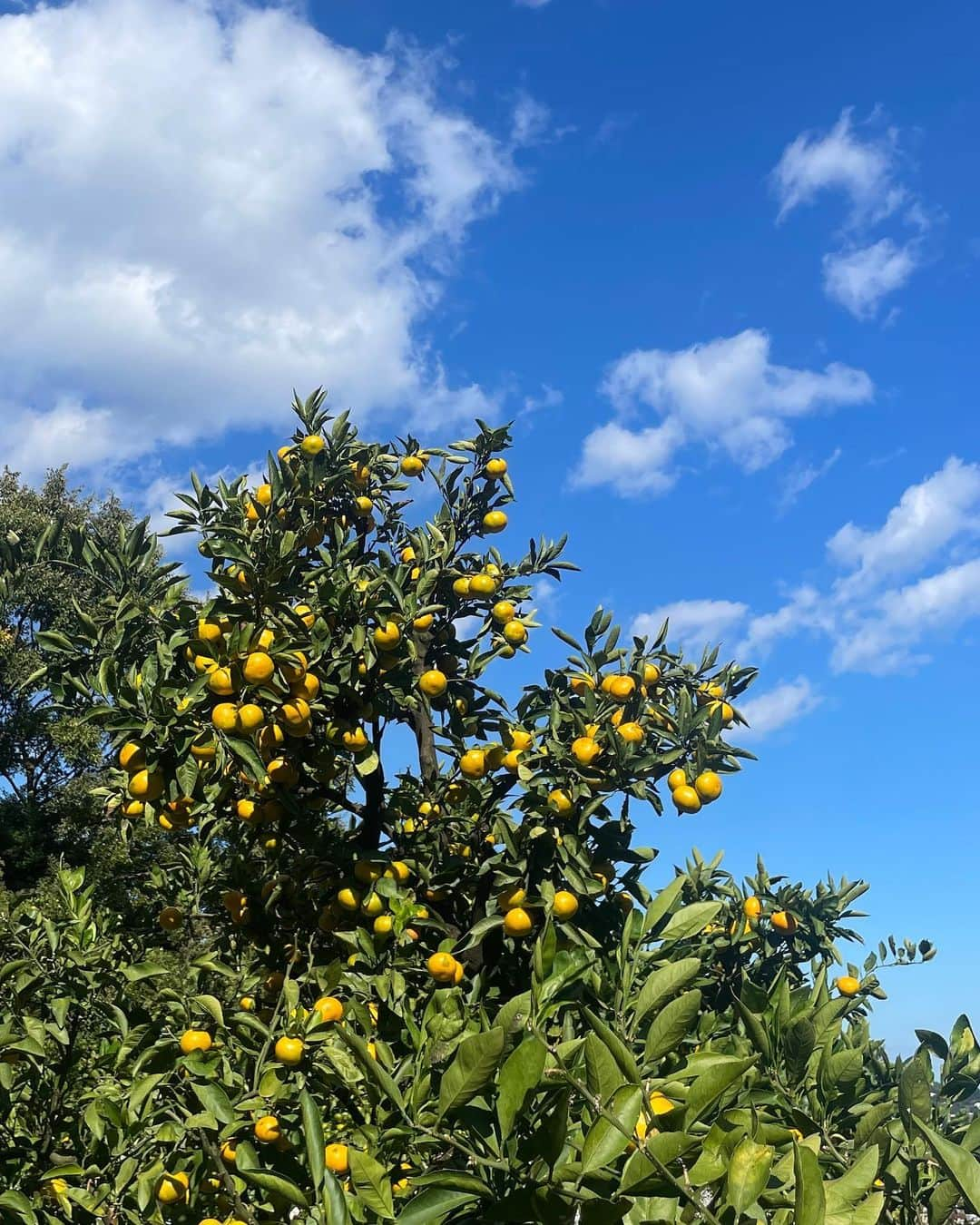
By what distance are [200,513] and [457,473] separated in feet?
3.68

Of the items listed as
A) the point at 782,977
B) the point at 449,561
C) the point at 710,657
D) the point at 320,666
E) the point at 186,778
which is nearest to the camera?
the point at 782,977

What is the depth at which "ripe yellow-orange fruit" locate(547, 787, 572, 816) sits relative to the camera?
10.5 feet

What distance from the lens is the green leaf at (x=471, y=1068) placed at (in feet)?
4.08

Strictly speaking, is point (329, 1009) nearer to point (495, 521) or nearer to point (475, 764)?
point (475, 764)

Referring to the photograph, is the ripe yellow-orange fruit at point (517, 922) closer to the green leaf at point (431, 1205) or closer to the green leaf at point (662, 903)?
the green leaf at point (662, 903)

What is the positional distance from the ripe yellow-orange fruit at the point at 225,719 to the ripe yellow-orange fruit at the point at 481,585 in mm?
1198

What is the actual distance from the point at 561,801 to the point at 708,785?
0.55 m

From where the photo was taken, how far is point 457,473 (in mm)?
4445

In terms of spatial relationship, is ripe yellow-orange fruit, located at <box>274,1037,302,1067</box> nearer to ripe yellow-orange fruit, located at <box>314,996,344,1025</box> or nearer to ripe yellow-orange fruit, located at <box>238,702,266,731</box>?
ripe yellow-orange fruit, located at <box>314,996,344,1025</box>

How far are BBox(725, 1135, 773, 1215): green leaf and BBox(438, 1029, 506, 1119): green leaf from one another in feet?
0.99

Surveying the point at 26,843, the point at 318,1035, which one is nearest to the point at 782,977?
the point at 318,1035

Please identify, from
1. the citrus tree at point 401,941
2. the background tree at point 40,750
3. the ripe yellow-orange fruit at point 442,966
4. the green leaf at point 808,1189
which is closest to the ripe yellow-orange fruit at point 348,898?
the citrus tree at point 401,941

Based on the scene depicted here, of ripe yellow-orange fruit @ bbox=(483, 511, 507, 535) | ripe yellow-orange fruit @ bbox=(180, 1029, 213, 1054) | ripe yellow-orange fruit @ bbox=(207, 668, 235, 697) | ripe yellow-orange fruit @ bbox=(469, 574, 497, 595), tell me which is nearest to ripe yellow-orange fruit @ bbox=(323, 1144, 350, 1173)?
ripe yellow-orange fruit @ bbox=(180, 1029, 213, 1054)

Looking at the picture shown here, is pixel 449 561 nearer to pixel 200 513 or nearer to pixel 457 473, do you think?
→ pixel 457 473
